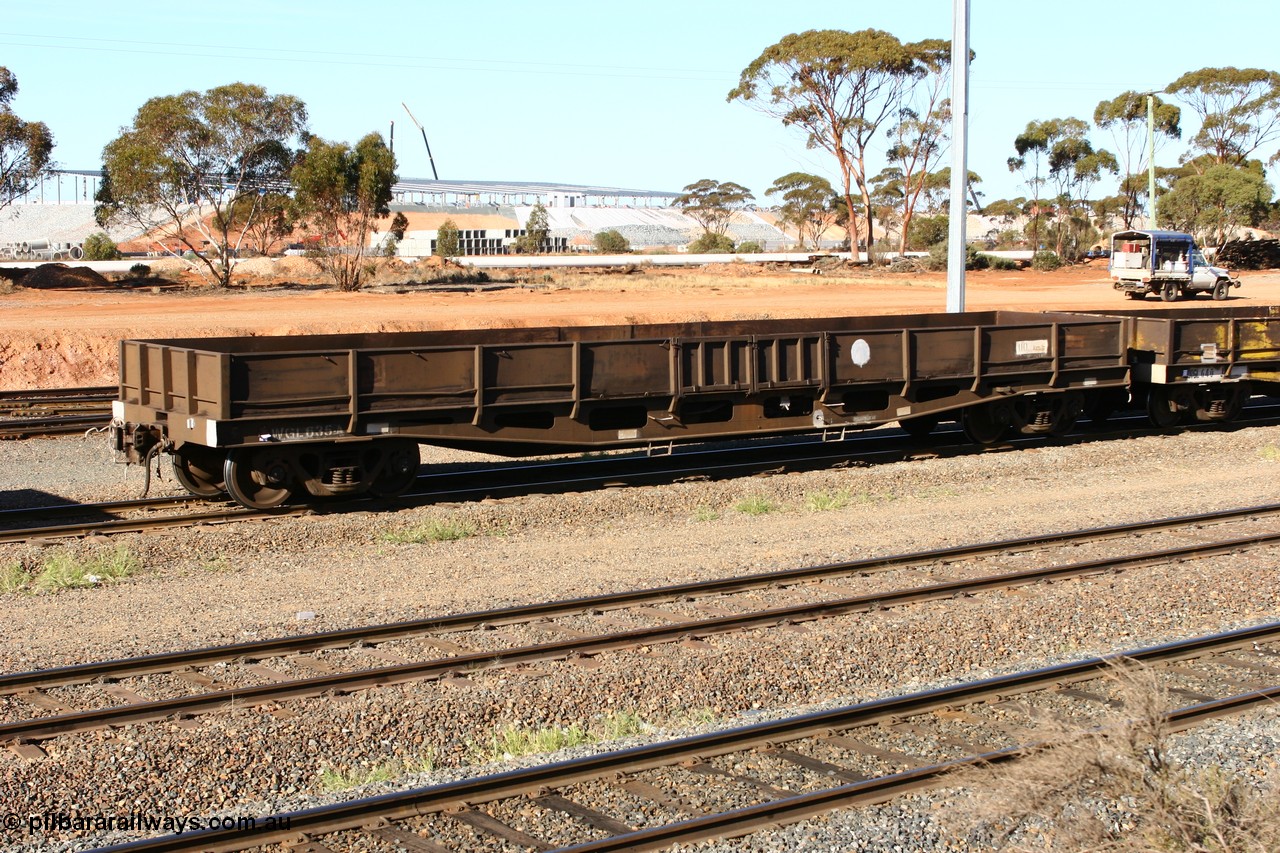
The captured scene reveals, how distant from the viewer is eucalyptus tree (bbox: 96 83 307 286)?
56.4m

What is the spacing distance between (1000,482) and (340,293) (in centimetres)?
4218

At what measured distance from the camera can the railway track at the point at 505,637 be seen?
306 inches

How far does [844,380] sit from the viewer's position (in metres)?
16.7

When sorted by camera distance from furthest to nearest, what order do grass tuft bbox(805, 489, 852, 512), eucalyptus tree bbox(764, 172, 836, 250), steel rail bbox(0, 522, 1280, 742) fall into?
1. eucalyptus tree bbox(764, 172, 836, 250)
2. grass tuft bbox(805, 489, 852, 512)
3. steel rail bbox(0, 522, 1280, 742)

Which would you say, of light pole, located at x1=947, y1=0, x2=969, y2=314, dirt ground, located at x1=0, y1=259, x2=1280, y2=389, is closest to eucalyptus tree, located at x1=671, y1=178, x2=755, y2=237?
dirt ground, located at x1=0, y1=259, x2=1280, y2=389

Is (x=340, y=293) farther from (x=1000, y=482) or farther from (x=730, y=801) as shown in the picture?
(x=730, y=801)

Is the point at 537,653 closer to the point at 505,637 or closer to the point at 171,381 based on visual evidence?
the point at 505,637

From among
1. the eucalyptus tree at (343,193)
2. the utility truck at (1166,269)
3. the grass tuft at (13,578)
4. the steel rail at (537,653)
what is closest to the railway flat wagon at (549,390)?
the grass tuft at (13,578)

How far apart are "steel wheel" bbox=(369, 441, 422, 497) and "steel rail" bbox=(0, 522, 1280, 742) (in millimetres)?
5692

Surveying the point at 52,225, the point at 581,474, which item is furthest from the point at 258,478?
the point at 52,225

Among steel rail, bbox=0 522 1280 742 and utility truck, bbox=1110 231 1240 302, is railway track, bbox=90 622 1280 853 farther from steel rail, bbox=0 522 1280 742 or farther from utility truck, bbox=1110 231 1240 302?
utility truck, bbox=1110 231 1240 302

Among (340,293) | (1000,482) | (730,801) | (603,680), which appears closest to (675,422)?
(1000,482)

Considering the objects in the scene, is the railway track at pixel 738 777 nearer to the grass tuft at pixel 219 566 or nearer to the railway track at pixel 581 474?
the grass tuft at pixel 219 566

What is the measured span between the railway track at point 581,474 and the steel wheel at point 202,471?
15cm
